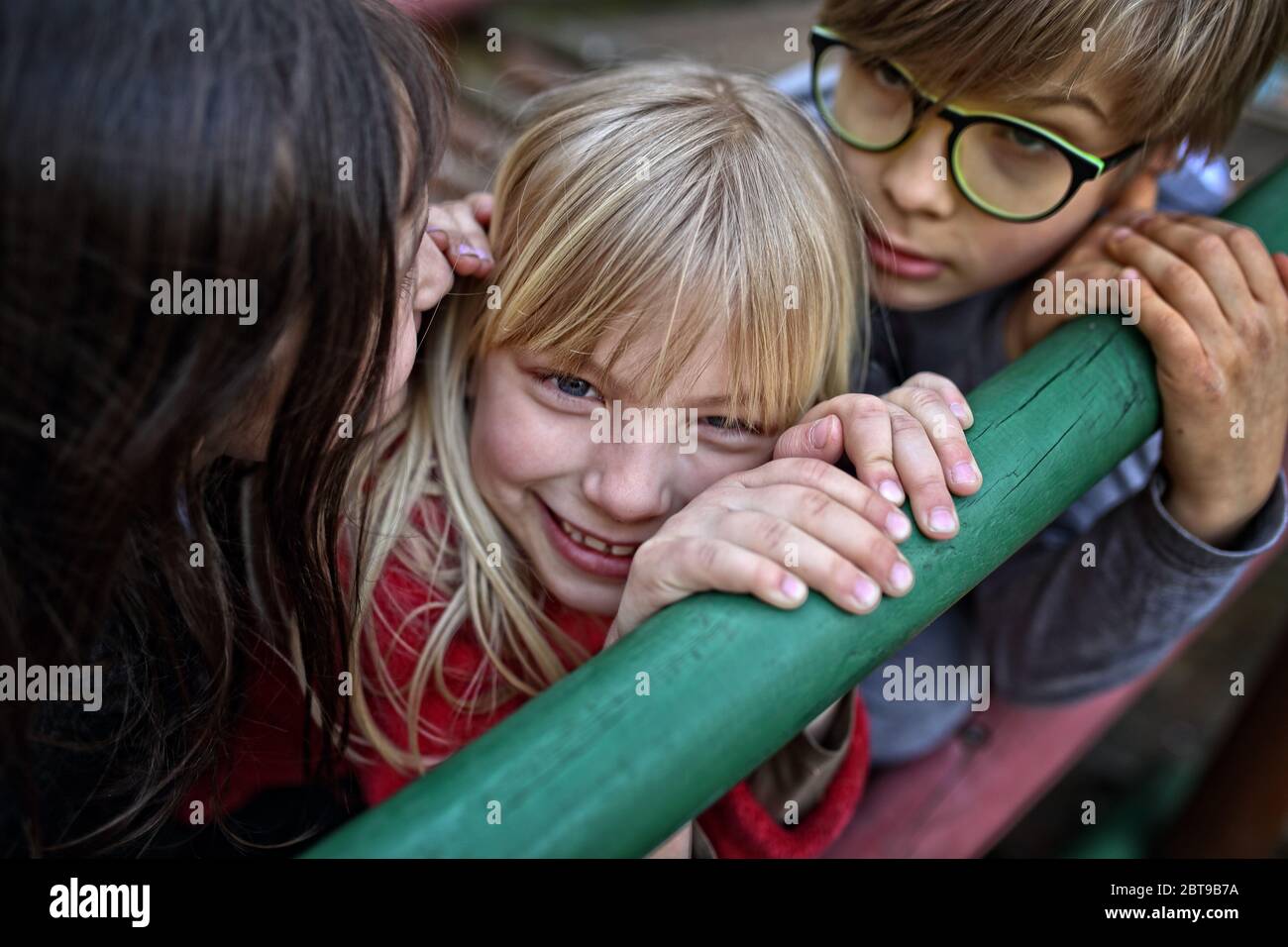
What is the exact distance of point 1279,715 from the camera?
238 centimetres

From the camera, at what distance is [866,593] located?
819 mm

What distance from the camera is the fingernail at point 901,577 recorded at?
849 millimetres

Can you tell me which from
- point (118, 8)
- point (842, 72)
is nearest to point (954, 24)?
point (842, 72)

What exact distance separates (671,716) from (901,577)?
243 millimetres

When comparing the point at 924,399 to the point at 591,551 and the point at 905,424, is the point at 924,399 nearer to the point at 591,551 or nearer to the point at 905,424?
the point at 905,424

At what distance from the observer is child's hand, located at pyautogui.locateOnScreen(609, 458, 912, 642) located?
0.82 metres

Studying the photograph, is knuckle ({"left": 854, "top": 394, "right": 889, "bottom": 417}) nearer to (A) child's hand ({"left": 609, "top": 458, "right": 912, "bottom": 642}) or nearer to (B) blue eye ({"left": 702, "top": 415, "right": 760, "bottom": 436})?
(A) child's hand ({"left": 609, "top": 458, "right": 912, "bottom": 642})

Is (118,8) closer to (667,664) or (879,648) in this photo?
(667,664)
